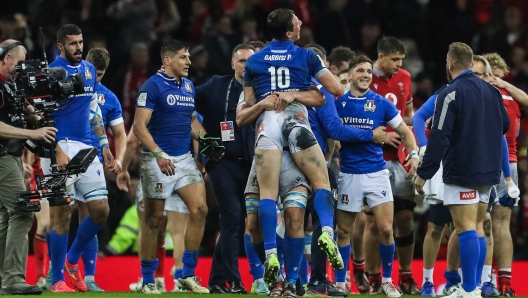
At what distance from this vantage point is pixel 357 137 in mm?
11164

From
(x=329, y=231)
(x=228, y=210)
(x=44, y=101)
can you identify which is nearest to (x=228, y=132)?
(x=228, y=210)

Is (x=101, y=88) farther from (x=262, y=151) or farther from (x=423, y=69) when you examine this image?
(x=423, y=69)

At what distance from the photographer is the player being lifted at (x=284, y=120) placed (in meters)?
9.73

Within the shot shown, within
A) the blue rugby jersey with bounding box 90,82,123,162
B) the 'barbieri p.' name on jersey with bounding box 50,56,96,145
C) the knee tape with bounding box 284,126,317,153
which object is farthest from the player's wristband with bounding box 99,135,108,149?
the knee tape with bounding box 284,126,317,153

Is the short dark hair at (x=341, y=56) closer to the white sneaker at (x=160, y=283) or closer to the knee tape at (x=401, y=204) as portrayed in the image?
the knee tape at (x=401, y=204)

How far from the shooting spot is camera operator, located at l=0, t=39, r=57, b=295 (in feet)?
33.5

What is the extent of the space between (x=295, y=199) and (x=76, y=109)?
301 centimetres

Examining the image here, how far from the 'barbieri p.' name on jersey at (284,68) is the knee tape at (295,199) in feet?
3.01

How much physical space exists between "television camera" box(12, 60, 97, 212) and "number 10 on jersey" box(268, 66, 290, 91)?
1.89 m

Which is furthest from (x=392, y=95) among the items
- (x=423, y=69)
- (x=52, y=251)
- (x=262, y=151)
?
(x=423, y=69)

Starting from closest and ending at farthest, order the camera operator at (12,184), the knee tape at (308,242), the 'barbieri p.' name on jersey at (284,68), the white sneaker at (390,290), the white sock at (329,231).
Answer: the white sock at (329,231) → the 'barbieri p.' name on jersey at (284,68) → the camera operator at (12,184) → the white sneaker at (390,290) → the knee tape at (308,242)

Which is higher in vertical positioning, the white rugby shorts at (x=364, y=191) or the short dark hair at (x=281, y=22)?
the short dark hair at (x=281, y=22)

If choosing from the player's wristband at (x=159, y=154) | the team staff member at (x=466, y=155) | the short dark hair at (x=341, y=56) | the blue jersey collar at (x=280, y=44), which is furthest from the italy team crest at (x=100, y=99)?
the team staff member at (x=466, y=155)

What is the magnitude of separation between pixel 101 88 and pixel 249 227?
261cm
